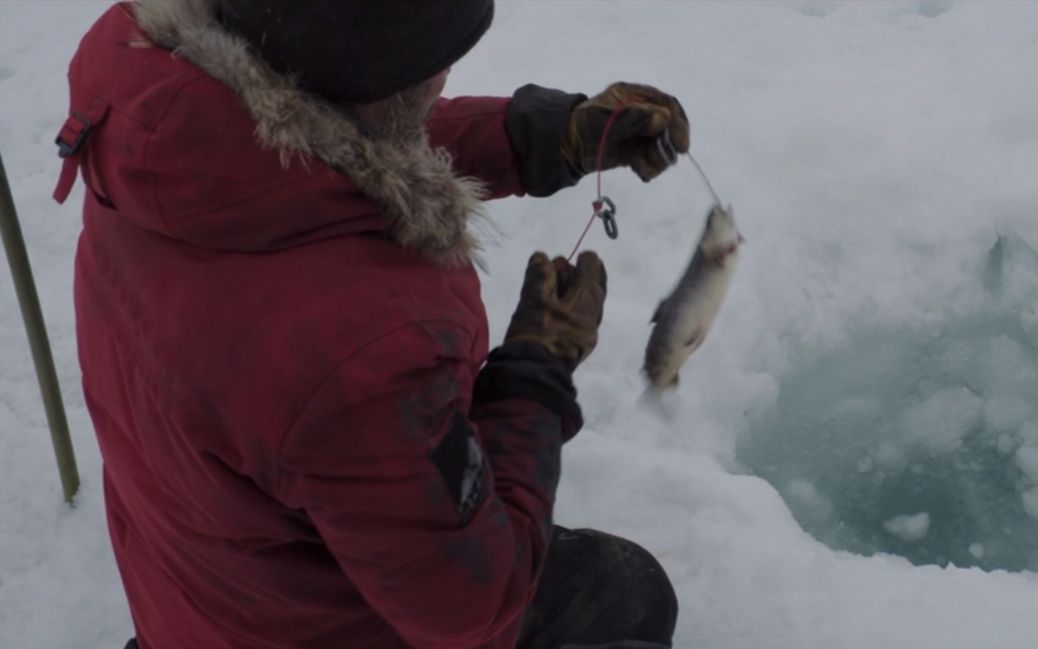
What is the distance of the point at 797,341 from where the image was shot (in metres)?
3.71

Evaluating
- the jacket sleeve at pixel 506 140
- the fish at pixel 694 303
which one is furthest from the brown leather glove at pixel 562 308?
the fish at pixel 694 303

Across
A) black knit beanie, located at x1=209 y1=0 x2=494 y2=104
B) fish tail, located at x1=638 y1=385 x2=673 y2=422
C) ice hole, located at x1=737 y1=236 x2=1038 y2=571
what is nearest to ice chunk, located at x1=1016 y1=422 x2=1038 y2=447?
ice hole, located at x1=737 y1=236 x2=1038 y2=571

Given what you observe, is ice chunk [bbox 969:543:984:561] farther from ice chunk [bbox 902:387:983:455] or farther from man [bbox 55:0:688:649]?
man [bbox 55:0:688:649]

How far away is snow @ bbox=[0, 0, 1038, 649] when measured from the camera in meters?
2.75

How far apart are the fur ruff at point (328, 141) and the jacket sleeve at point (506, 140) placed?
80 cm

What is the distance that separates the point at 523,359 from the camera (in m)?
1.80

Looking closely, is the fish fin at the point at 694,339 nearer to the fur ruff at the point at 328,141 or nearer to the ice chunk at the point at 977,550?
the fur ruff at the point at 328,141

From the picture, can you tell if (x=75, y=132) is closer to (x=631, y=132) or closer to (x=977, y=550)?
(x=631, y=132)

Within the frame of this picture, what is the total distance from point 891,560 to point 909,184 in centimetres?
173

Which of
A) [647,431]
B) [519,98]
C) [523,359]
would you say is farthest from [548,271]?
[647,431]

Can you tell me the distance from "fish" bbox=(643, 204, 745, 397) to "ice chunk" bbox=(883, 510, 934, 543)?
4.02 feet

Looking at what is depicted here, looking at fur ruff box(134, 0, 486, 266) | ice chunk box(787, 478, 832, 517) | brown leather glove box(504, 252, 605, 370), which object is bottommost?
ice chunk box(787, 478, 832, 517)

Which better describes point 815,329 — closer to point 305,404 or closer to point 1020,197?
point 1020,197

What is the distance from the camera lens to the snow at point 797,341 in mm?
2748
